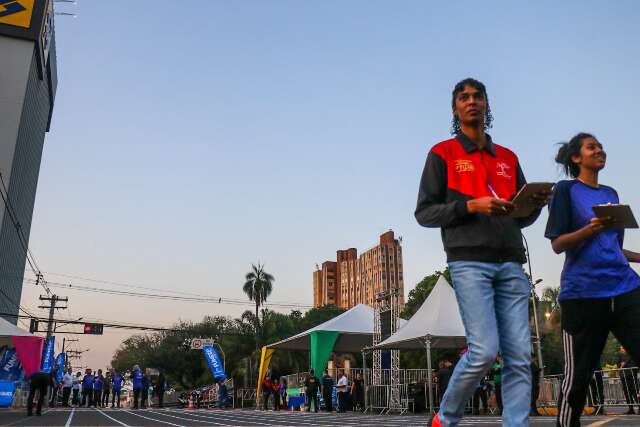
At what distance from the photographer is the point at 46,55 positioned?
6750 cm

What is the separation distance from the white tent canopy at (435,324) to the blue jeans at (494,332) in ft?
41.6

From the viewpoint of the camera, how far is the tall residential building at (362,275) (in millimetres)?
139625

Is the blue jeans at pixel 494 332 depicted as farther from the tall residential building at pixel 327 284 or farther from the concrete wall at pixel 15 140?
the tall residential building at pixel 327 284

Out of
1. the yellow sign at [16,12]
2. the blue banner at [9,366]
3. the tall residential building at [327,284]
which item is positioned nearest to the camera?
the blue banner at [9,366]

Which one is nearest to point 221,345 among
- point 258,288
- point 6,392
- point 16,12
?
point 258,288

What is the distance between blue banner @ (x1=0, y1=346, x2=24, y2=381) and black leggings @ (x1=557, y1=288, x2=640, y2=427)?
25506mm

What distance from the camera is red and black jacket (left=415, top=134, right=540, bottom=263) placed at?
2779 millimetres

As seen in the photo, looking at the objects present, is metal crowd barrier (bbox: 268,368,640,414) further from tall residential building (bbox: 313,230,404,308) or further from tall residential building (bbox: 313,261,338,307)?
tall residential building (bbox: 313,261,338,307)

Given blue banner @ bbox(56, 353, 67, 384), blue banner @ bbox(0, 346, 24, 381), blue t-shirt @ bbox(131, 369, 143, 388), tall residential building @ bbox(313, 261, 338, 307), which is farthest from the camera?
tall residential building @ bbox(313, 261, 338, 307)

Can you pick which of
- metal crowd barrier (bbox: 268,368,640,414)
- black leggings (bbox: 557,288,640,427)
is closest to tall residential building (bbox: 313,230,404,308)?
metal crowd barrier (bbox: 268,368,640,414)

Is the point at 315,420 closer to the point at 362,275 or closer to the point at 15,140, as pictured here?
the point at 15,140

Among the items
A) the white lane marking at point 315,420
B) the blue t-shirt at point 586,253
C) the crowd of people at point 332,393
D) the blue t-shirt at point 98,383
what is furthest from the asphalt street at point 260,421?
the blue t-shirt at point 98,383

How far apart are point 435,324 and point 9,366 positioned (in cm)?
1952

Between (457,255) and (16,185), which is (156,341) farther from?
(457,255)
